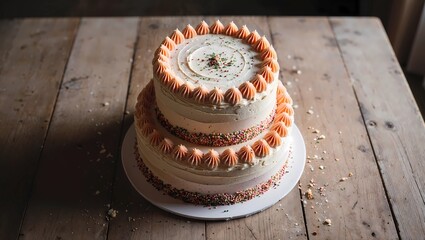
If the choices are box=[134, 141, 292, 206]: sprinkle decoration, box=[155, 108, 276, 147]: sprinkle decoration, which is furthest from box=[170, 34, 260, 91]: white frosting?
box=[134, 141, 292, 206]: sprinkle decoration

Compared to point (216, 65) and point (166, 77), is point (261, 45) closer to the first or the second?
point (216, 65)

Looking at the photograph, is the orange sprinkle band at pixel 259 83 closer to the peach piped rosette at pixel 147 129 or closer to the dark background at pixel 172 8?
the peach piped rosette at pixel 147 129

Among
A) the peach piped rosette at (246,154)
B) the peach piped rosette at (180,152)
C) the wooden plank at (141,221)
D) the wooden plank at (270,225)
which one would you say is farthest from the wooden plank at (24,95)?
the peach piped rosette at (246,154)

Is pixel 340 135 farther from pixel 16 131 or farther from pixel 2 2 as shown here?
pixel 2 2

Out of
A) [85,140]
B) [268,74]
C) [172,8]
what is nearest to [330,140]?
[268,74]

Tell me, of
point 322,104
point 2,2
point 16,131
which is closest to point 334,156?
point 322,104

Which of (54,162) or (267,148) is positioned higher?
(267,148)

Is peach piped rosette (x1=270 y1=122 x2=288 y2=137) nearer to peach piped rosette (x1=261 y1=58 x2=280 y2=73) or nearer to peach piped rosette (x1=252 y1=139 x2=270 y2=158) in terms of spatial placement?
peach piped rosette (x1=252 y1=139 x2=270 y2=158)
